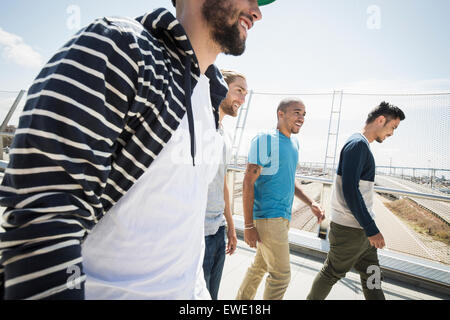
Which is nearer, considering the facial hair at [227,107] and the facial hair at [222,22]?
the facial hair at [222,22]

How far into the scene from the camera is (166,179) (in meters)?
0.64

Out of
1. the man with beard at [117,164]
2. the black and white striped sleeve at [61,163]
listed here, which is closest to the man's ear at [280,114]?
the man with beard at [117,164]

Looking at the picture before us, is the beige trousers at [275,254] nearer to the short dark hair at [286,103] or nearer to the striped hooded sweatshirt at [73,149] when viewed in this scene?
the short dark hair at [286,103]

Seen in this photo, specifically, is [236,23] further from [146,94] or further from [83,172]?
[83,172]

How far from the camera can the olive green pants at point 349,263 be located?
1988mm

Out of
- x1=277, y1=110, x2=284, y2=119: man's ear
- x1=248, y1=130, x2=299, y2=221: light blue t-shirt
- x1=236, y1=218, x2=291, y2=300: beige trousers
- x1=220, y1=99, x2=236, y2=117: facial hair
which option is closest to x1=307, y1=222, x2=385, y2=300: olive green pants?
x1=236, y1=218, x2=291, y2=300: beige trousers

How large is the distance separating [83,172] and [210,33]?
27.7 inches

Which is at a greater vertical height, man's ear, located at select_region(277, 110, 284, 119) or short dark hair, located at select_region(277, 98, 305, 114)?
short dark hair, located at select_region(277, 98, 305, 114)

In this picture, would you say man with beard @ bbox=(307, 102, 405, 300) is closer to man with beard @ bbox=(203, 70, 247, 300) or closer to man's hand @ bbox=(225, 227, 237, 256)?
man's hand @ bbox=(225, 227, 237, 256)

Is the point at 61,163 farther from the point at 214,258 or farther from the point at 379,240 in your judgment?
the point at 379,240

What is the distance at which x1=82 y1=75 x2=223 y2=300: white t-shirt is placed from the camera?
Result: 0.59 meters

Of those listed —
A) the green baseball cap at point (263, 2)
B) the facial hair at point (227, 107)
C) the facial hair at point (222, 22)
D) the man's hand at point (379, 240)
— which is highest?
the green baseball cap at point (263, 2)

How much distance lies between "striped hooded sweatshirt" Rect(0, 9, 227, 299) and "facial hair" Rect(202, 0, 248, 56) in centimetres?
35
